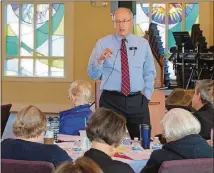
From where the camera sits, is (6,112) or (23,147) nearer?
(23,147)

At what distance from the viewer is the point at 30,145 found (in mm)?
2330

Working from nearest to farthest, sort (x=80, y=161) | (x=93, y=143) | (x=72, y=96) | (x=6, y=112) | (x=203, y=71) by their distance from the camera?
1. (x=80, y=161)
2. (x=93, y=143)
3. (x=72, y=96)
4. (x=6, y=112)
5. (x=203, y=71)

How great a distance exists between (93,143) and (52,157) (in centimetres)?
22

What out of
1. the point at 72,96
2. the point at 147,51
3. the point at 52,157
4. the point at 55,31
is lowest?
the point at 52,157

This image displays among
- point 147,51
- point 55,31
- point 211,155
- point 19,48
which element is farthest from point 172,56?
point 211,155

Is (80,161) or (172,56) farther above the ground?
(172,56)

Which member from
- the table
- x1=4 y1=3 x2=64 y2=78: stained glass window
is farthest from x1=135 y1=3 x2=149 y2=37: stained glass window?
the table

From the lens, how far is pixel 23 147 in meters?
2.32

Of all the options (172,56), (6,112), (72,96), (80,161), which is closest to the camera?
(80,161)

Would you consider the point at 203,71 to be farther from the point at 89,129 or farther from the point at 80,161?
the point at 80,161

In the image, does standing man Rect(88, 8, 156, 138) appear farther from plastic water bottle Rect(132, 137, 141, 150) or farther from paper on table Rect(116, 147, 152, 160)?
paper on table Rect(116, 147, 152, 160)

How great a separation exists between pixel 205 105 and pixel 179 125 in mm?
525

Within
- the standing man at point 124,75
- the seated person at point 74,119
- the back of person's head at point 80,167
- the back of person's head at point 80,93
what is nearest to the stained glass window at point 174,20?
the standing man at point 124,75

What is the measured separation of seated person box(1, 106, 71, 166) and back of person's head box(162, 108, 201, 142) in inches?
20.0
